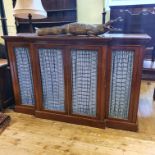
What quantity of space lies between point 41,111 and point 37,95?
226mm

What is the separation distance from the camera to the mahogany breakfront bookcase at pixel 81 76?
1712 millimetres

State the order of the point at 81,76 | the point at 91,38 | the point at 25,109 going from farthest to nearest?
the point at 25,109 < the point at 81,76 < the point at 91,38

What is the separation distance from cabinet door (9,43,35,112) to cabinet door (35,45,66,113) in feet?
Result: 0.54

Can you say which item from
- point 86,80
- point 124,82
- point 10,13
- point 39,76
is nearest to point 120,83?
point 124,82

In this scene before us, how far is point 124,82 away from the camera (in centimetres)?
180

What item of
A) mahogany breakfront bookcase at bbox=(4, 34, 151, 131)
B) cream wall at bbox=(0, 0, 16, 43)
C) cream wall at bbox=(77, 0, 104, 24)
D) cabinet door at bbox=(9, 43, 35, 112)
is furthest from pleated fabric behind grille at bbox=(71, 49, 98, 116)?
cream wall at bbox=(0, 0, 16, 43)

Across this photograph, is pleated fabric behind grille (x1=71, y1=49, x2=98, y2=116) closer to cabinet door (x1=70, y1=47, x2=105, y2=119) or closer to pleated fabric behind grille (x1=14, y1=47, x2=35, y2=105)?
cabinet door (x1=70, y1=47, x2=105, y2=119)

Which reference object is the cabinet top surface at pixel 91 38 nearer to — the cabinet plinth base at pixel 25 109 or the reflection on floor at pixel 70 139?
the cabinet plinth base at pixel 25 109

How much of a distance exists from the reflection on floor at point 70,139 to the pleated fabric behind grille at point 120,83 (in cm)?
25

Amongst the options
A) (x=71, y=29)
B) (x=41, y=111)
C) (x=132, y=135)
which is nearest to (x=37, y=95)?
(x=41, y=111)

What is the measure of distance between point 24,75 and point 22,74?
0.03 m

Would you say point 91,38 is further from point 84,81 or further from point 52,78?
point 52,78

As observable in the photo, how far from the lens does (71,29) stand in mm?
1795

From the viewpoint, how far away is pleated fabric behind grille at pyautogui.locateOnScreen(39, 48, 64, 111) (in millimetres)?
1916
